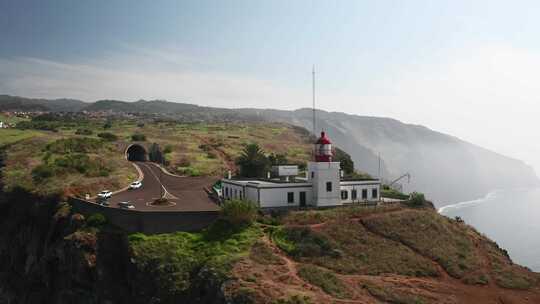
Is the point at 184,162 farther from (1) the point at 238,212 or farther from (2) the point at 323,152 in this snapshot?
(1) the point at 238,212

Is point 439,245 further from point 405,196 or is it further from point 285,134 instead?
point 285,134

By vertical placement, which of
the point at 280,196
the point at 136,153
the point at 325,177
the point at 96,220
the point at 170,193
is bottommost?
the point at 96,220

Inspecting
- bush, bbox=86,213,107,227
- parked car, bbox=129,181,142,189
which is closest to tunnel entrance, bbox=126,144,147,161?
parked car, bbox=129,181,142,189

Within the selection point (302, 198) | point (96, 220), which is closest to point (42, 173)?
point (96, 220)

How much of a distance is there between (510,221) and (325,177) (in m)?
109

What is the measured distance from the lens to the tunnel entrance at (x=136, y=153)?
91.4 m

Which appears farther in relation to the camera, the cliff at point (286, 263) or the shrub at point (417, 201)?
the shrub at point (417, 201)

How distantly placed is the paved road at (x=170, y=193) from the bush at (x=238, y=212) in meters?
4.42

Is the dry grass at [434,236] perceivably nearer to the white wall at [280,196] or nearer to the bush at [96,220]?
the white wall at [280,196]

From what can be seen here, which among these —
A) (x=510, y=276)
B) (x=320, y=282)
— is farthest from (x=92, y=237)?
(x=510, y=276)

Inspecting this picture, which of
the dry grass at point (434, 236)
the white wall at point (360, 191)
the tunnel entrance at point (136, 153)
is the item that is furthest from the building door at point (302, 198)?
the tunnel entrance at point (136, 153)

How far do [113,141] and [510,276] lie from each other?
250 feet

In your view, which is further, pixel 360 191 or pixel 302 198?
pixel 360 191

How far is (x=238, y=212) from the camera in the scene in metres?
41.0
